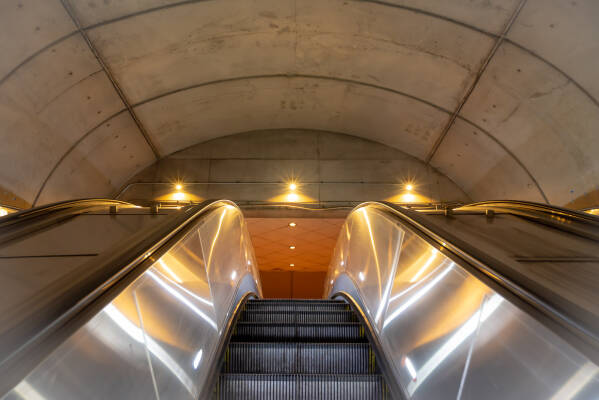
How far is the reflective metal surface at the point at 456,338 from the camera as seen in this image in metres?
1.17

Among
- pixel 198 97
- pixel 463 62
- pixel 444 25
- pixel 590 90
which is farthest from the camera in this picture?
pixel 198 97

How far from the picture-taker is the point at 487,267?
1621 mm

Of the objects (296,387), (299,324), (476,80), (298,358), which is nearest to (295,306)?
(299,324)

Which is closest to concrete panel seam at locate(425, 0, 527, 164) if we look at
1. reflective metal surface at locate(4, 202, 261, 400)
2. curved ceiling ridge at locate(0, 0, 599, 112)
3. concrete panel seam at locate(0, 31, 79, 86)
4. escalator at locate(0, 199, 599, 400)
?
curved ceiling ridge at locate(0, 0, 599, 112)

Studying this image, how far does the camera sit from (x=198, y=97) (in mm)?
9203

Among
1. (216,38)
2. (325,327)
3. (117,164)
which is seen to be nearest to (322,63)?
(216,38)

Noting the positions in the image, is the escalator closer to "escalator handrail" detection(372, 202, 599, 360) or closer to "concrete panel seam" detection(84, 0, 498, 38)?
"escalator handrail" detection(372, 202, 599, 360)

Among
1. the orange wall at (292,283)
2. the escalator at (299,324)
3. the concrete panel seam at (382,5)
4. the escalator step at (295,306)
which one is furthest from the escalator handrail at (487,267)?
the orange wall at (292,283)

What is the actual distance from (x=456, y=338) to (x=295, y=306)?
310 centimetres

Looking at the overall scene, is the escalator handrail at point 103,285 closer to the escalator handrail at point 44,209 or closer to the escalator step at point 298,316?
the escalator handrail at point 44,209

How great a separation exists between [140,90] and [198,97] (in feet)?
4.37

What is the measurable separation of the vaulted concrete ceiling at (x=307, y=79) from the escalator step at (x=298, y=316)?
5.03 metres

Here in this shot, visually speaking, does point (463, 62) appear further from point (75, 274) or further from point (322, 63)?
point (75, 274)

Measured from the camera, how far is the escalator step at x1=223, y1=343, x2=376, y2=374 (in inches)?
119
